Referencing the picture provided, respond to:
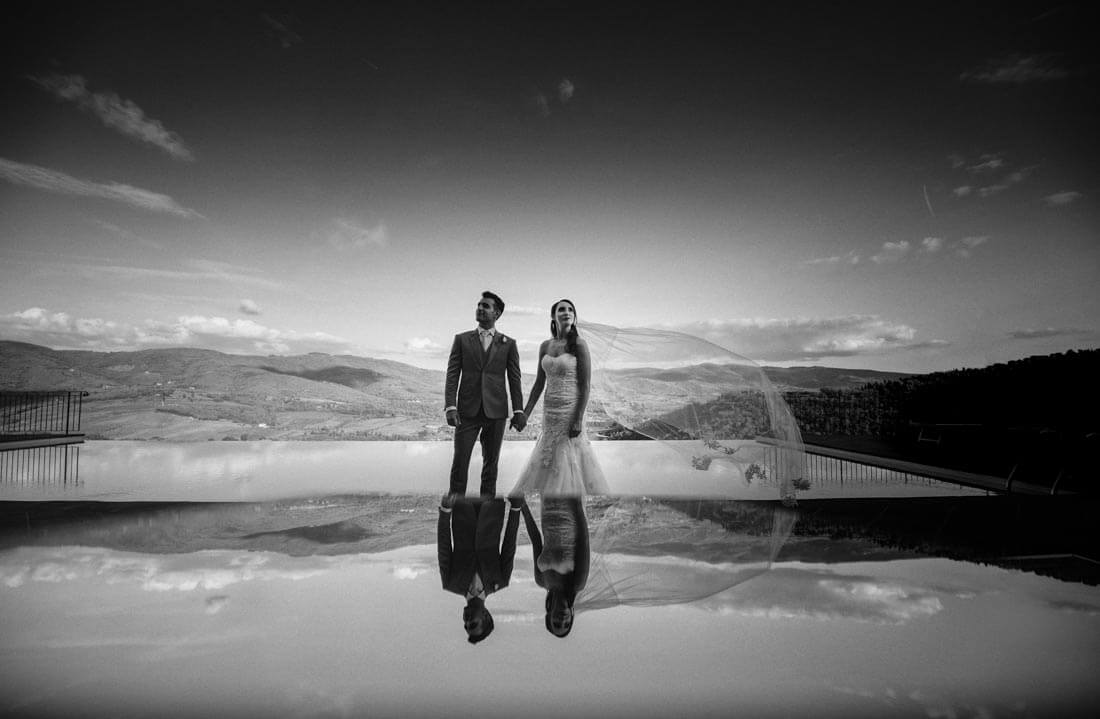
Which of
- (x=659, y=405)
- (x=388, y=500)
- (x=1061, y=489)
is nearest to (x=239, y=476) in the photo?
(x=388, y=500)

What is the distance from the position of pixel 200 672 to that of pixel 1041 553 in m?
3.82

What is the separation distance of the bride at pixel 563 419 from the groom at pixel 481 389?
0.81ft

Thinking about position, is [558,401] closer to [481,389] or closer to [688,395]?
[481,389]

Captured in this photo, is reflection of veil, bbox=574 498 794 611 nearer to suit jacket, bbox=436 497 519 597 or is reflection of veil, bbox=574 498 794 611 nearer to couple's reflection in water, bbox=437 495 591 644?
couple's reflection in water, bbox=437 495 591 644

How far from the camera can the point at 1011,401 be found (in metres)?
7.48

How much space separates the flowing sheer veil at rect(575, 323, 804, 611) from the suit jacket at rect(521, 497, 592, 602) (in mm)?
102

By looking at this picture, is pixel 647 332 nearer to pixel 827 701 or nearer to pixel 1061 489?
pixel 827 701

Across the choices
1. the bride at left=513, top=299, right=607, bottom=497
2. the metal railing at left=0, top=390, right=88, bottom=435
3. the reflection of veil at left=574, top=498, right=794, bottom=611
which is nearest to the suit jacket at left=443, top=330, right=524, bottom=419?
the bride at left=513, top=299, right=607, bottom=497

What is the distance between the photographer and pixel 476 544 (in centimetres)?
281

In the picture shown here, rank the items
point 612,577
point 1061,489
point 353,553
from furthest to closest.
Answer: point 1061,489
point 353,553
point 612,577

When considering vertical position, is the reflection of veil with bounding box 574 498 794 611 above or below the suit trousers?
A: below

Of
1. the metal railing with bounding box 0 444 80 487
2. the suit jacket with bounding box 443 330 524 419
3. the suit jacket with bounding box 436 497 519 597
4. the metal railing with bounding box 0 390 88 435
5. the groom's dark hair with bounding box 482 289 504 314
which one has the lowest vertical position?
the metal railing with bounding box 0 444 80 487

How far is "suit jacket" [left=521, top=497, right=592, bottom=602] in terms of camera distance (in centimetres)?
221

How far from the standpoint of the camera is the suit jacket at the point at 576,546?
2209 mm
